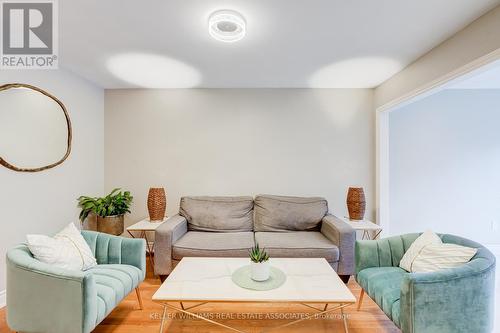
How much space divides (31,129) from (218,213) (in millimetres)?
2087

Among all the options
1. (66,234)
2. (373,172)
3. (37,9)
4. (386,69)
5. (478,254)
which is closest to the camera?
(478,254)

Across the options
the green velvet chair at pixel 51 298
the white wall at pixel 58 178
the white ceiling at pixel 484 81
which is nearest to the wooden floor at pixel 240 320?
the green velvet chair at pixel 51 298

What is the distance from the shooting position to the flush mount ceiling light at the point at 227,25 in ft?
5.81

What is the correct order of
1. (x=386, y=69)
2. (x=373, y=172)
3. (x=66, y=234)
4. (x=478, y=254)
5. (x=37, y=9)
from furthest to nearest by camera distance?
(x=373, y=172)
(x=386, y=69)
(x=66, y=234)
(x=37, y=9)
(x=478, y=254)

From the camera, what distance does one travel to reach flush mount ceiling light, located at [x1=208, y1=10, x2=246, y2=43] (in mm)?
1769

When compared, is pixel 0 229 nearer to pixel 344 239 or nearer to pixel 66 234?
pixel 66 234

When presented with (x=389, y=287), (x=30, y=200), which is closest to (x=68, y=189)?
(x=30, y=200)

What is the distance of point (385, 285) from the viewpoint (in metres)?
1.78

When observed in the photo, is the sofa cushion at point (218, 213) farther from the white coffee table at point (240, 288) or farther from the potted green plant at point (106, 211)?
the white coffee table at point (240, 288)

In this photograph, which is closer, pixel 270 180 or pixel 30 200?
pixel 30 200

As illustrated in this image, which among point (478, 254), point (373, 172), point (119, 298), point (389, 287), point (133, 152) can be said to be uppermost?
point (133, 152)

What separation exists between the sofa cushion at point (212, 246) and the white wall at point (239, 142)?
2.88 feet

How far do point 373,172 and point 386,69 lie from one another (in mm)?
1359

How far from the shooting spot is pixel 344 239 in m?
2.54
